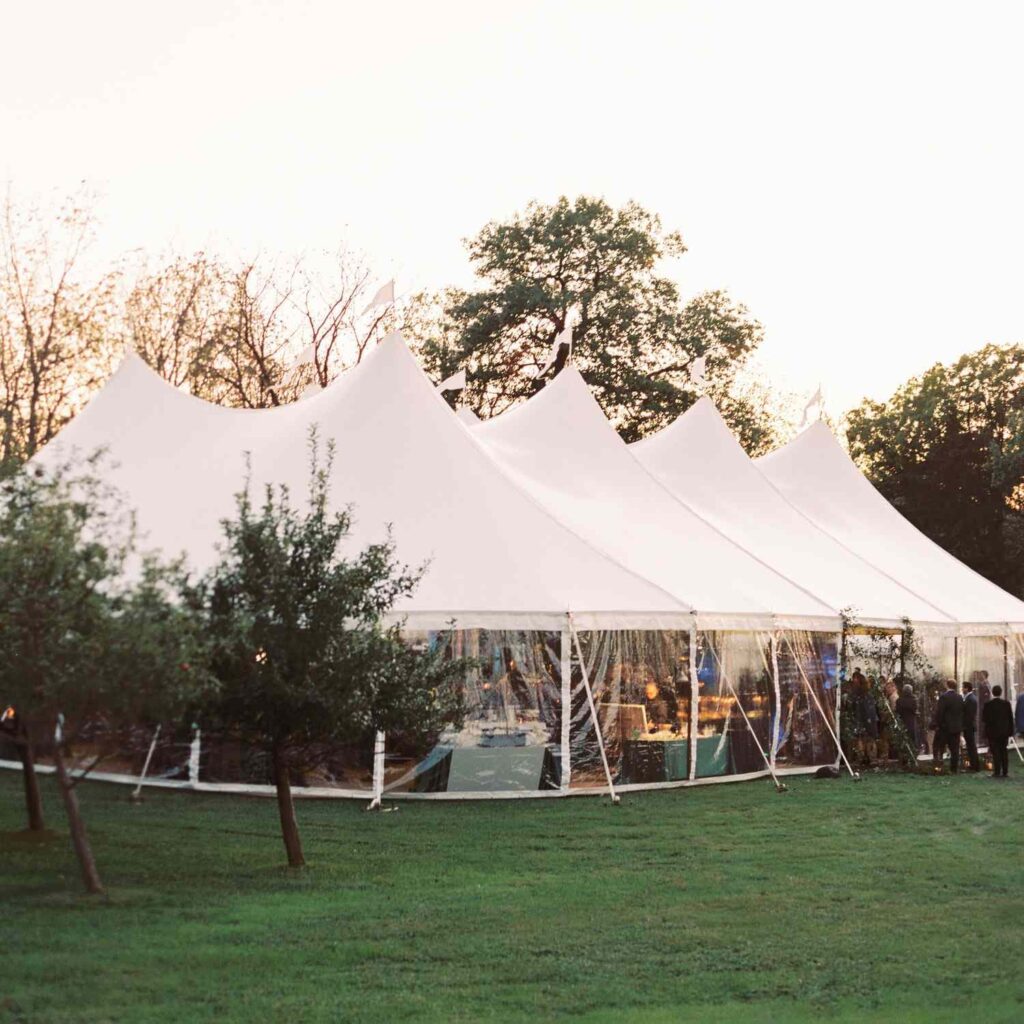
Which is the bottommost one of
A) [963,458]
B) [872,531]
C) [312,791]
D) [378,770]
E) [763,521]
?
[312,791]

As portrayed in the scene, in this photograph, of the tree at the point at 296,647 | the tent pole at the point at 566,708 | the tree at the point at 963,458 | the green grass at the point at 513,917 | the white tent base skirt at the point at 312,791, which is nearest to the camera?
the green grass at the point at 513,917

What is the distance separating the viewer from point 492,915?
30.3 feet

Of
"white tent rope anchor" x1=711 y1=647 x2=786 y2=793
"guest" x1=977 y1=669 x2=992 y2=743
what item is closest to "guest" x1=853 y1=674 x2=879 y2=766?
"white tent rope anchor" x1=711 y1=647 x2=786 y2=793

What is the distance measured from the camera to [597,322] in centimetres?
3794

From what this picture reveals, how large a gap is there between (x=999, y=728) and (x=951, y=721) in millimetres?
682

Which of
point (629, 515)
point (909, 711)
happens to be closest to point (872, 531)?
point (909, 711)

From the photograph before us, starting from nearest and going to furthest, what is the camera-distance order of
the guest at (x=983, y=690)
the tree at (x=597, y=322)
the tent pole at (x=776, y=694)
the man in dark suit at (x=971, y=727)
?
1. the tent pole at (x=776, y=694)
2. the man in dark suit at (x=971, y=727)
3. the guest at (x=983, y=690)
4. the tree at (x=597, y=322)

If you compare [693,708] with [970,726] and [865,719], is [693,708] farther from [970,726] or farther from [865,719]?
[970,726]

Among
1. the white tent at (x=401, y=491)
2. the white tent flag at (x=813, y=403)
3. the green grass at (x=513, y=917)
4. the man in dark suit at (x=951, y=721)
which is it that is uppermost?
the white tent flag at (x=813, y=403)

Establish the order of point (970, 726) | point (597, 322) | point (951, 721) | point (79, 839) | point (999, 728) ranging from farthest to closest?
point (597, 322) < point (970, 726) < point (951, 721) < point (999, 728) < point (79, 839)

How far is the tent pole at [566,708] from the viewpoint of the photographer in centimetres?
1549


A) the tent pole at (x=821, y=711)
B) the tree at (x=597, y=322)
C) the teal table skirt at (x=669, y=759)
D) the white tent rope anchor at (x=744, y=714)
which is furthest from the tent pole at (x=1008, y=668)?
the tree at (x=597, y=322)

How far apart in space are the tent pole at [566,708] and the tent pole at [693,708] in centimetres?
178

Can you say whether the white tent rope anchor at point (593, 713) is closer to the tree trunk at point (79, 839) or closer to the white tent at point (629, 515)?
the white tent at point (629, 515)
